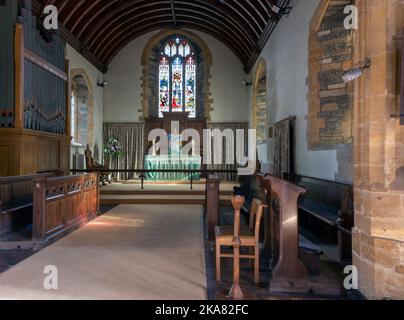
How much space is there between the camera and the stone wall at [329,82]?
539 cm

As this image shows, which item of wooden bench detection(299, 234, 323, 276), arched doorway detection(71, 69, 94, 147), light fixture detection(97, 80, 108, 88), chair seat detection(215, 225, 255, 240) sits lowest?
wooden bench detection(299, 234, 323, 276)

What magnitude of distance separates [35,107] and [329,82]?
16.4 feet

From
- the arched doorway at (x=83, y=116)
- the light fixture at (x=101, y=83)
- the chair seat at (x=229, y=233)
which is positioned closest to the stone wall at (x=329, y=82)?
the chair seat at (x=229, y=233)

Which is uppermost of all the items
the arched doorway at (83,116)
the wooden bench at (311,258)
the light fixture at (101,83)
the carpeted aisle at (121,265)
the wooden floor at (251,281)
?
the light fixture at (101,83)

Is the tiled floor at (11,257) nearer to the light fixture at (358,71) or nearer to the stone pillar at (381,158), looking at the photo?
the stone pillar at (381,158)

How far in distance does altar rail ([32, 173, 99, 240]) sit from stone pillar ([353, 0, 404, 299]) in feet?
11.5

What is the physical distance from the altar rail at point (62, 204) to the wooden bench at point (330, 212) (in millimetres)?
3269

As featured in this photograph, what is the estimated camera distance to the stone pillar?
261 centimetres

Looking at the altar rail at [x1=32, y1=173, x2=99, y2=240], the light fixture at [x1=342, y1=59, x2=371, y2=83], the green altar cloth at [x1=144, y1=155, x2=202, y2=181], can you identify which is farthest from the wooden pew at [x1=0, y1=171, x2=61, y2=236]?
the green altar cloth at [x1=144, y1=155, x2=202, y2=181]

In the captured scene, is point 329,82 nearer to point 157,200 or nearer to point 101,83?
point 157,200

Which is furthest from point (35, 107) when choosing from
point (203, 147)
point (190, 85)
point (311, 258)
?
A: point (190, 85)

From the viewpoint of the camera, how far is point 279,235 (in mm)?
3104

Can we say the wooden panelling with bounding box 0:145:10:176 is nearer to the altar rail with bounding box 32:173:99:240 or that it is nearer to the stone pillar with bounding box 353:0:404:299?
the altar rail with bounding box 32:173:99:240

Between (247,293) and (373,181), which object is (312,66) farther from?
(247,293)
